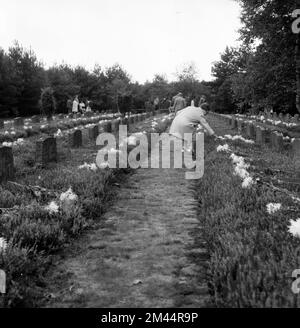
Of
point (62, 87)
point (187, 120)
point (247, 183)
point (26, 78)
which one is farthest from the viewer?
point (62, 87)

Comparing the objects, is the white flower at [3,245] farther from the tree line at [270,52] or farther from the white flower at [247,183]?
the tree line at [270,52]

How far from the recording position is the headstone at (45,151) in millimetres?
9977

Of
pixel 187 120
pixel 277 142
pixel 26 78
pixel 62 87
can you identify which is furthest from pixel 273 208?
pixel 62 87

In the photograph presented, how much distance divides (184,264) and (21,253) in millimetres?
1656

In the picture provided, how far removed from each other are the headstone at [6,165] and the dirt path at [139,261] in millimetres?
2110

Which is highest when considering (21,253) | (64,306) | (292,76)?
(292,76)

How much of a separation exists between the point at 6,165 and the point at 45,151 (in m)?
2.36

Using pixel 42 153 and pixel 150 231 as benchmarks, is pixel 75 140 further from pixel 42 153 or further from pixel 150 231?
pixel 150 231

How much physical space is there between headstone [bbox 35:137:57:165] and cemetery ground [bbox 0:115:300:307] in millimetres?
2017

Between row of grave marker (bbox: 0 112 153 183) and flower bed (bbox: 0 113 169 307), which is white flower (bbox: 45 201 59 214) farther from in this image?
row of grave marker (bbox: 0 112 153 183)

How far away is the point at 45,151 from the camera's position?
1012 cm

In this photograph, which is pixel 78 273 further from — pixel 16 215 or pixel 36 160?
pixel 36 160

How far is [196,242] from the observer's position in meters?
5.25
